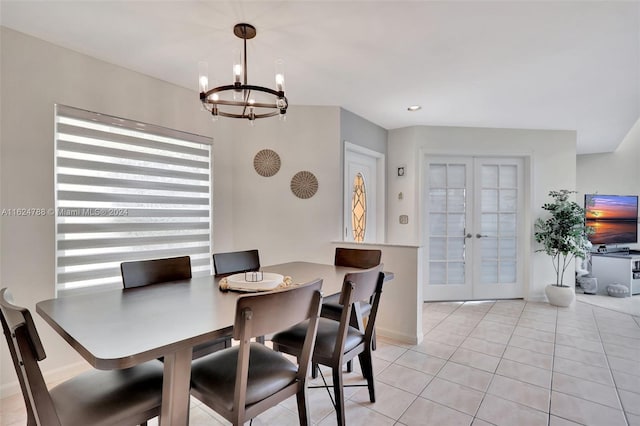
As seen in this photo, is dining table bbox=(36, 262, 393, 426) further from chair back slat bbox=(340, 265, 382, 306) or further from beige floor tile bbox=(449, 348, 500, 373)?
beige floor tile bbox=(449, 348, 500, 373)

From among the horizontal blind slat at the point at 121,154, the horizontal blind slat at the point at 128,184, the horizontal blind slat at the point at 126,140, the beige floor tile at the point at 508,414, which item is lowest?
the beige floor tile at the point at 508,414

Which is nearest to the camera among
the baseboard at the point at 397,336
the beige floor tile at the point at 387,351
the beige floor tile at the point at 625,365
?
the beige floor tile at the point at 625,365

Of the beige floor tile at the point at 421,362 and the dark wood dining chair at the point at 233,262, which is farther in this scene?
the beige floor tile at the point at 421,362

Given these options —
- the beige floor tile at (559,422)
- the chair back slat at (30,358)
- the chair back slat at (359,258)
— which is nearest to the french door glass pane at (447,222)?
the chair back slat at (359,258)

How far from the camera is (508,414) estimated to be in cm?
195

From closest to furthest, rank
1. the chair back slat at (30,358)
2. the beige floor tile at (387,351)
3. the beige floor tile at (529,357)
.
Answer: the chair back slat at (30,358)
the beige floor tile at (529,357)
the beige floor tile at (387,351)

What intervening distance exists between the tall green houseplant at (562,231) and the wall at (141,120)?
2910 mm

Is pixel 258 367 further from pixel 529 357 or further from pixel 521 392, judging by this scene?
pixel 529 357

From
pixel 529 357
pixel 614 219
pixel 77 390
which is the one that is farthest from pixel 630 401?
pixel 614 219

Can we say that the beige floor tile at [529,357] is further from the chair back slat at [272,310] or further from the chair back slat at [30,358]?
the chair back slat at [30,358]

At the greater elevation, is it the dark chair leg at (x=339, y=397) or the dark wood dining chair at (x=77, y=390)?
the dark wood dining chair at (x=77, y=390)

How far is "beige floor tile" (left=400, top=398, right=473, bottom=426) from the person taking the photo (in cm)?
188

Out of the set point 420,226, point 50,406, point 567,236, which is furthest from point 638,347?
point 50,406

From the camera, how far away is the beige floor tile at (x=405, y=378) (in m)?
2.25
